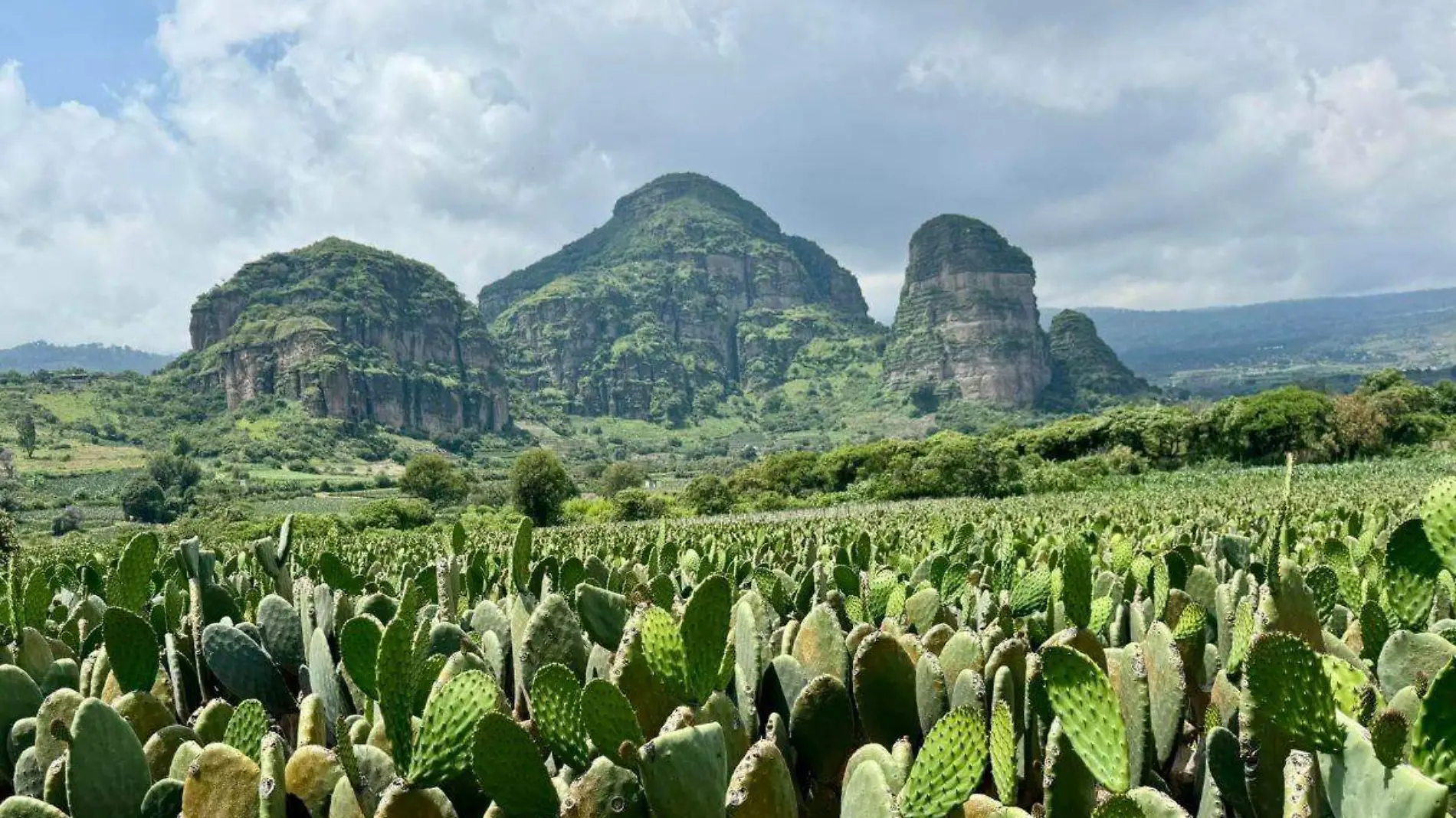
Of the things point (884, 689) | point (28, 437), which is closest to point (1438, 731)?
point (884, 689)

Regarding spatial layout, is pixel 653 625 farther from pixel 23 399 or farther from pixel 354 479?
pixel 23 399

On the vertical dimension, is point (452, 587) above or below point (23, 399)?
below

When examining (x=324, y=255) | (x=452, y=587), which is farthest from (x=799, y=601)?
(x=324, y=255)

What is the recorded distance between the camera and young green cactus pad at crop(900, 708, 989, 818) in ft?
3.14

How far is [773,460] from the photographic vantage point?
5456cm

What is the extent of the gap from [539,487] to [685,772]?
140ft

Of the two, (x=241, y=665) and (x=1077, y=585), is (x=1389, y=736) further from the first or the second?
(x=241, y=665)

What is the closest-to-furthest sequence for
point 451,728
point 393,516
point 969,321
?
point 451,728 < point 393,516 < point 969,321

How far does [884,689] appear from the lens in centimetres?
136

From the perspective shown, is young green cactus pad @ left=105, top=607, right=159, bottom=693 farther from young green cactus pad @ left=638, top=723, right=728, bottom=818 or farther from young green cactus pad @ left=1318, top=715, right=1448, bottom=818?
young green cactus pad @ left=1318, top=715, right=1448, bottom=818

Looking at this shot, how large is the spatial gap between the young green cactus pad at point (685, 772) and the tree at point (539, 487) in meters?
42.2

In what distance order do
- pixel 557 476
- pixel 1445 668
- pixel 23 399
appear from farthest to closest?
pixel 23 399
pixel 557 476
pixel 1445 668

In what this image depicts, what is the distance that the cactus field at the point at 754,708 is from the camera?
3.14 ft

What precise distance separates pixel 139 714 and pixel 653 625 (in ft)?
3.12
